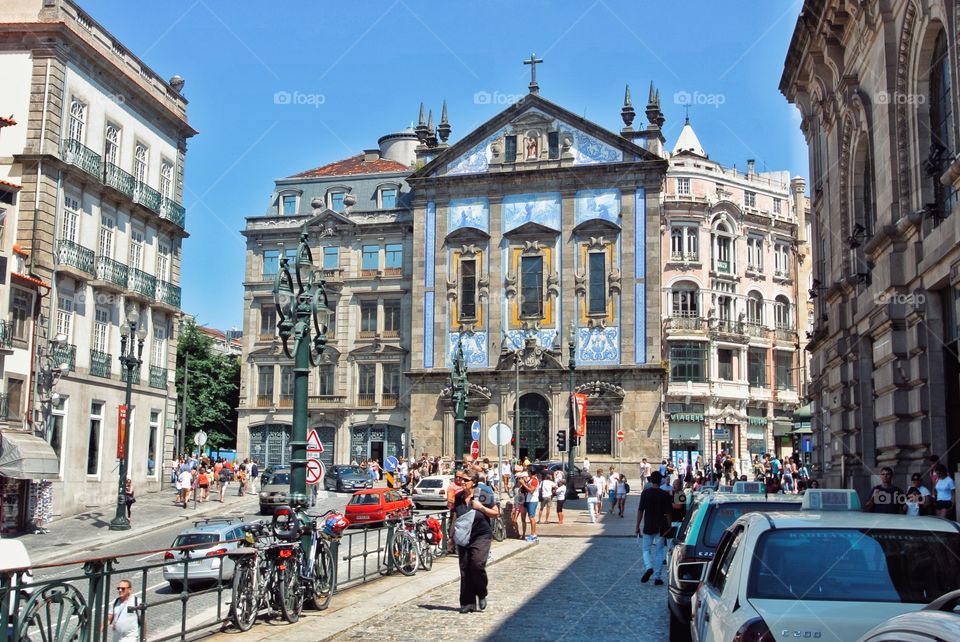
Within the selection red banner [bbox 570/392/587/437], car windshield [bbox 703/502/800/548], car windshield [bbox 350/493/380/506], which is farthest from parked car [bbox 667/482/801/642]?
red banner [bbox 570/392/587/437]

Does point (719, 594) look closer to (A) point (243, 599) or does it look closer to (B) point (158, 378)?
(A) point (243, 599)

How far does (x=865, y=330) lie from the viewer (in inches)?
890

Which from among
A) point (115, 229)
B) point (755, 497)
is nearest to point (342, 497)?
point (115, 229)

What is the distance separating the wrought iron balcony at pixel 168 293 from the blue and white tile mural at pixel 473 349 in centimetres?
1861

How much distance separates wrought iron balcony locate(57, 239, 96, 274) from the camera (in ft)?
106

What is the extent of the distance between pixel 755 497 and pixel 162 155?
110 feet

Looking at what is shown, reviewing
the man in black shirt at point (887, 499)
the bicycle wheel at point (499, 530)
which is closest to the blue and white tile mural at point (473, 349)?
the bicycle wheel at point (499, 530)

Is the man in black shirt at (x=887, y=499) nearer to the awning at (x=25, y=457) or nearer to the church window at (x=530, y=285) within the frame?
the awning at (x=25, y=457)

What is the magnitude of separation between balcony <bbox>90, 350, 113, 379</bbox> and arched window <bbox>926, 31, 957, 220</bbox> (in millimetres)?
26683

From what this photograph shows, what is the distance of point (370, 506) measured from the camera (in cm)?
3123

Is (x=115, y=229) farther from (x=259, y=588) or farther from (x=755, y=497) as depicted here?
(x=755, y=497)

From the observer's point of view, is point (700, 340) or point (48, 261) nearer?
point (48, 261)

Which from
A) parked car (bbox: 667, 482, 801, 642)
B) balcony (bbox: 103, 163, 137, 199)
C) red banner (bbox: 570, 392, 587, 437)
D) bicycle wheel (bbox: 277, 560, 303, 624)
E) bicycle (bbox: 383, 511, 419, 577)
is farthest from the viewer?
red banner (bbox: 570, 392, 587, 437)

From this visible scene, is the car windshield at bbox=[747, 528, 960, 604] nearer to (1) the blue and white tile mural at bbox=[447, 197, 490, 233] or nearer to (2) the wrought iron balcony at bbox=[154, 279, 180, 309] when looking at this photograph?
(2) the wrought iron balcony at bbox=[154, 279, 180, 309]
